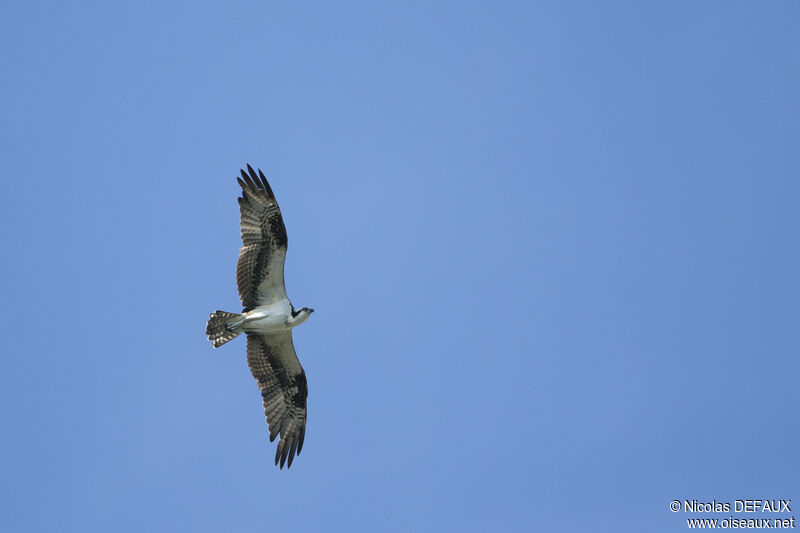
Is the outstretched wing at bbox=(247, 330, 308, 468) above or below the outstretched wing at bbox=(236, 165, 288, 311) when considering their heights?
below

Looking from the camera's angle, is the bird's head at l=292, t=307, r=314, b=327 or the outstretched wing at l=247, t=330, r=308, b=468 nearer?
the bird's head at l=292, t=307, r=314, b=327

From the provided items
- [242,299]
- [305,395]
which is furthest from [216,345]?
[305,395]

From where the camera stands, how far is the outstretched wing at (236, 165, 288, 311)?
14.7 meters

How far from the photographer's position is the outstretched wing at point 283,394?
1591 cm

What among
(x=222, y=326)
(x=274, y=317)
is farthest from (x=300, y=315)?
(x=222, y=326)

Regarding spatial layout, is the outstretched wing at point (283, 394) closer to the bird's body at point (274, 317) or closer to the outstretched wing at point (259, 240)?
the bird's body at point (274, 317)

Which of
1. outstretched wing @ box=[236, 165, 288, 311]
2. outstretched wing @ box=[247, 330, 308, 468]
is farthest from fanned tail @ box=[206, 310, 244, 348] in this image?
outstretched wing @ box=[247, 330, 308, 468]

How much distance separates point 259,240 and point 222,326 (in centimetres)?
190

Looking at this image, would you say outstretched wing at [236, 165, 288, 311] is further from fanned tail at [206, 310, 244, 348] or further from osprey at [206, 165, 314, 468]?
fanned tail at [206, 310, 244, 348]

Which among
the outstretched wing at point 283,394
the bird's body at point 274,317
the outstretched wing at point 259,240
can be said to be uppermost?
the outstretched wing at point 259,240

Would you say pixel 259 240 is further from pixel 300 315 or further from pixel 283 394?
pixel 283 394

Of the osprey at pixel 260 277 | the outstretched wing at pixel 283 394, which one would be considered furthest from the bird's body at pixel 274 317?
the outstretched wing at pixel 283 394

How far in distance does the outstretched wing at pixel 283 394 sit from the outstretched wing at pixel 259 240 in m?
1.72

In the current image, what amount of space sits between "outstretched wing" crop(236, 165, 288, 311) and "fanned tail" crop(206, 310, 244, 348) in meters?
0.51
